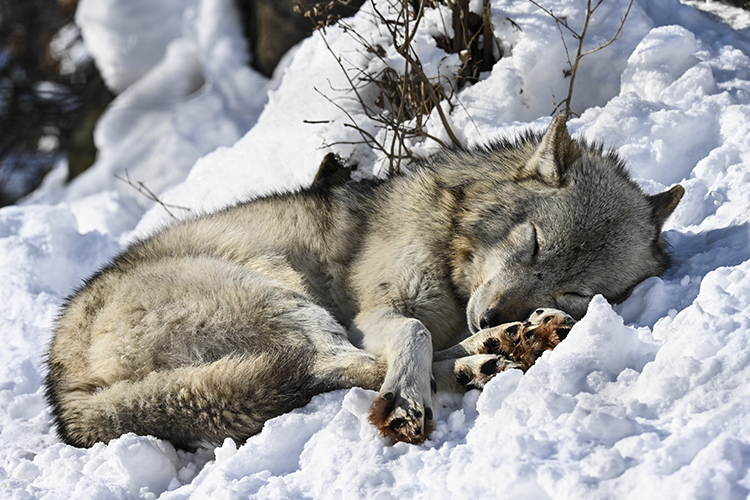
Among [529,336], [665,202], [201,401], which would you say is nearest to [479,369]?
[529,336]

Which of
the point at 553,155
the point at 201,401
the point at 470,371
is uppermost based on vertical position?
the point at 553,155

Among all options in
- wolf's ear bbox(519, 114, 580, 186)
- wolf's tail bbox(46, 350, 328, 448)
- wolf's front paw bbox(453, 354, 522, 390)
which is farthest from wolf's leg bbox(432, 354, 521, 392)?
wolf's ear bbox(519, 114, 580, 186)

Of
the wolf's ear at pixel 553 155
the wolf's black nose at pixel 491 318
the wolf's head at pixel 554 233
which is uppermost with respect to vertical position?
the wolf's ear at pixel 553 155

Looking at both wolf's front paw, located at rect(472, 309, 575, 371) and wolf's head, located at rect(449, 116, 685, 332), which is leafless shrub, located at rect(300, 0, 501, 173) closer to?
wolf's head, located at rect(449, 116, 685, 332)

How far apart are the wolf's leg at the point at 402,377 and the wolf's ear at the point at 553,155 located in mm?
1086

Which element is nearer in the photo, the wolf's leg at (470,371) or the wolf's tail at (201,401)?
the wolf's tail at (201,401)

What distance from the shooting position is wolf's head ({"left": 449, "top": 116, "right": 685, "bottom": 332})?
303cm

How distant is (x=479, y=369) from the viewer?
270 centimetres

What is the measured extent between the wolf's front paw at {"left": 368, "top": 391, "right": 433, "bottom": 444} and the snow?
0.06 meters

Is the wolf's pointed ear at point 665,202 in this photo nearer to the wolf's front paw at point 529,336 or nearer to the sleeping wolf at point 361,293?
the sleeping wolf at point 361,293

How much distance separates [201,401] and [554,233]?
181 centimetres

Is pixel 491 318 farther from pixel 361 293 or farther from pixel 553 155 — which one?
pixel 553 155

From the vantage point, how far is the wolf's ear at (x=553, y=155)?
3238mm

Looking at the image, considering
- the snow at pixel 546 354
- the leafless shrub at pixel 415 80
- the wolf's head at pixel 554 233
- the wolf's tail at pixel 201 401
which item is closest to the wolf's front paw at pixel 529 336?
the wolf's head at pixel 554 233
